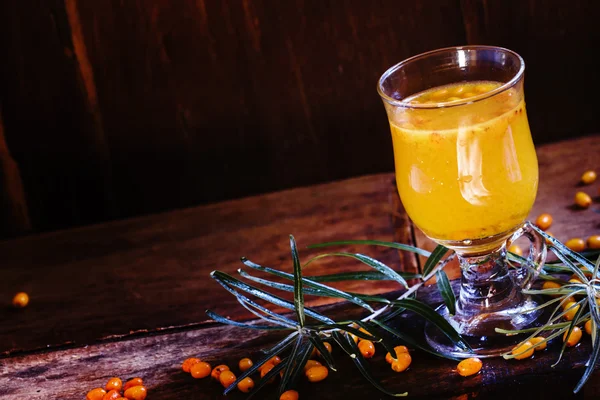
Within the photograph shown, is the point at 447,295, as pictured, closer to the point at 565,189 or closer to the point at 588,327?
the point at 588,327

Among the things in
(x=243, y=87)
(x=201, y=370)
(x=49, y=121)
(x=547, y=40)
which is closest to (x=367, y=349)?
(x=201, y=370)

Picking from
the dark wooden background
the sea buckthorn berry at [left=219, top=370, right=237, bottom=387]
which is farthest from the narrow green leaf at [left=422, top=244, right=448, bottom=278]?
the dark wooden background

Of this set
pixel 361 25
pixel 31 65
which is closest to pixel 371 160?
pixel 361 25

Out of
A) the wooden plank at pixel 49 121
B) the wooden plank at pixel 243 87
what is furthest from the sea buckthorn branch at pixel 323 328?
the wooden plank at pixel 49 121

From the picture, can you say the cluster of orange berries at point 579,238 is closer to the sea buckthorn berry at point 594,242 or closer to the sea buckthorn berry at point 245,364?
the sea buckthorn berry at point 594,242

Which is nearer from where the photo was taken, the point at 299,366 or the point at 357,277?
the point at 299,366

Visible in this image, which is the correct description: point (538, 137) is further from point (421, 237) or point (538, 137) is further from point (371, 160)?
point (421, 237)
